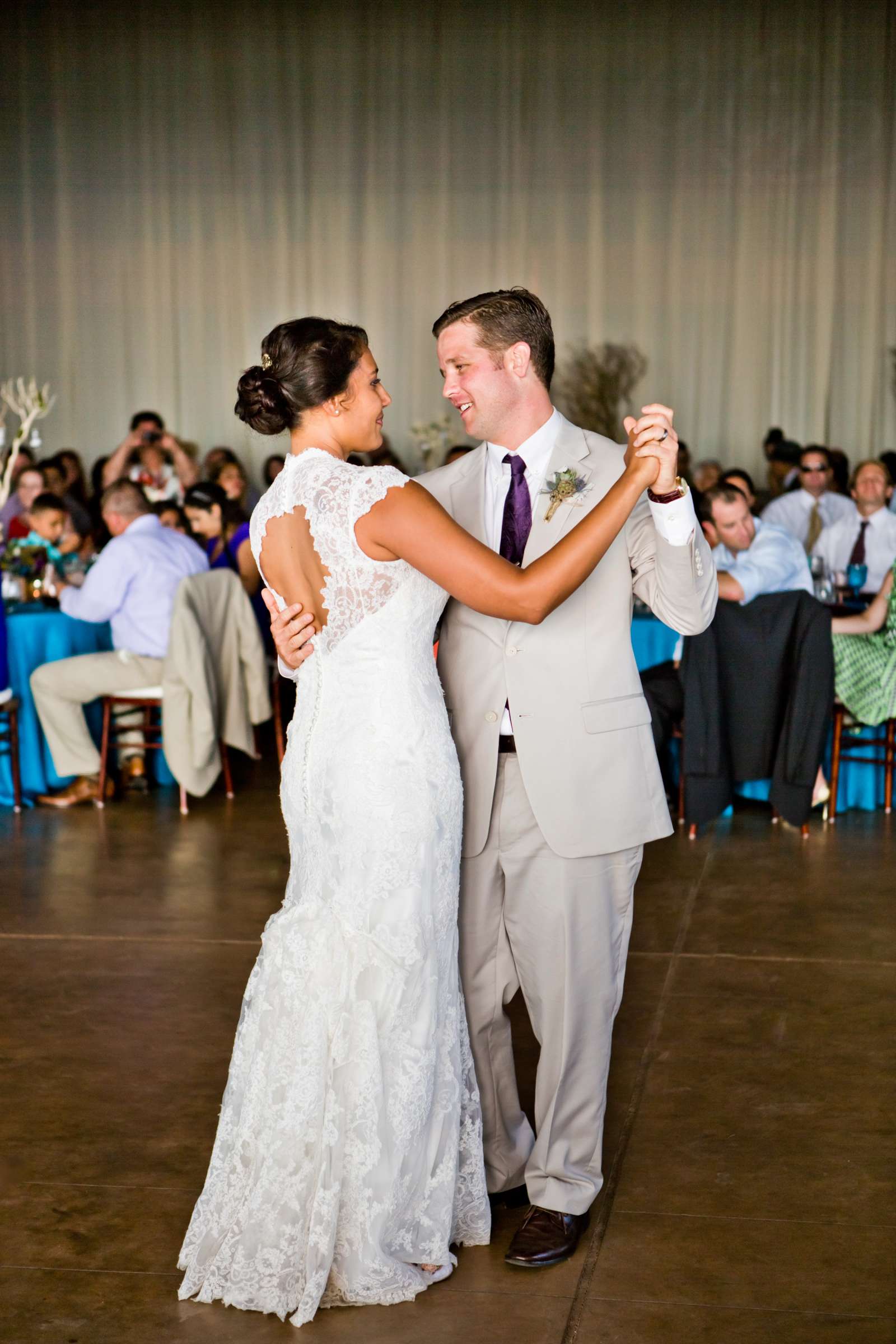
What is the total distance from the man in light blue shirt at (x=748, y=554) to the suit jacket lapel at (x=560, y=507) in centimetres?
292

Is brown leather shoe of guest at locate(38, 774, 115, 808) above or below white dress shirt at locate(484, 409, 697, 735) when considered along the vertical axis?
below

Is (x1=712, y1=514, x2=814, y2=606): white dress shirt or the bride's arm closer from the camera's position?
the bride's arm

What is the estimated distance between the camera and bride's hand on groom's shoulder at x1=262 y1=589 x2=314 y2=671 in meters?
2.39

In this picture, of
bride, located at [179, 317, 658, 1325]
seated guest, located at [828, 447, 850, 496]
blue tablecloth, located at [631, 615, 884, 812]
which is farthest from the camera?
seated guest, located at [828, 447, 850, 496]

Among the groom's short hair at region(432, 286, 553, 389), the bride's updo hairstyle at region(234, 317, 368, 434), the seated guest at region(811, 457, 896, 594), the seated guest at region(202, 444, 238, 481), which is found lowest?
the seated guest at region(811, 457, 896, 594)

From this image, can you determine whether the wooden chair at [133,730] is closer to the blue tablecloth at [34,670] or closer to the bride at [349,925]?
the blue tablecloth at [34,670]

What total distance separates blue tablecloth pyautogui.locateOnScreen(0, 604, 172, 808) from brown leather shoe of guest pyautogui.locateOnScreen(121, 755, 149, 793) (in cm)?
11

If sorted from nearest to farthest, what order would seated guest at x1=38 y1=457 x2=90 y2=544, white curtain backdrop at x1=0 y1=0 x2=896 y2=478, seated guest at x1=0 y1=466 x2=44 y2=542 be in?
seated guest at x1=0 y1=466 x2=44 y2=542, seated guest at x1=38 y1=457 x2=90 y2=544, white curtain backdrop at x1=0 y1=0 x2=896 y2=478

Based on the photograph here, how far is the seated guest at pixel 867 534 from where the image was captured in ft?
24.9

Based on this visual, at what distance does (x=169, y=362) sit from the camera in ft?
44.4

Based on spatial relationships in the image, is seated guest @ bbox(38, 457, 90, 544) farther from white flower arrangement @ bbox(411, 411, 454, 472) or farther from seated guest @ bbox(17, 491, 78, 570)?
white flower arrangement @ bbox(411, 411, 454, 472)

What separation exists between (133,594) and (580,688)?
393 centimetres

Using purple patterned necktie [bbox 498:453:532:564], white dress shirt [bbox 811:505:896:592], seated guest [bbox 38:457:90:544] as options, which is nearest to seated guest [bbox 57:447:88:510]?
seated guest [bbox 38:457:90:544]

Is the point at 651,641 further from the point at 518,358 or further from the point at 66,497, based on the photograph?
the point at 66,497
